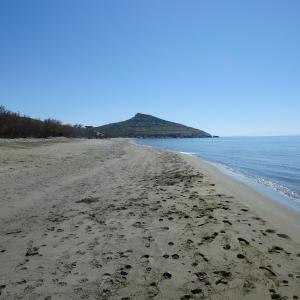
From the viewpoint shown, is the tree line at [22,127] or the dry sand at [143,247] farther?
the tree line at [22,127]

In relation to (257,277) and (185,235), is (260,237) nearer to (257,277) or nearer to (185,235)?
(185,235)

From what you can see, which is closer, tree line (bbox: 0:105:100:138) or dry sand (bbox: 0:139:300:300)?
dry sand (bbox: 0:139:300:300)

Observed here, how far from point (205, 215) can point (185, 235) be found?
2030 mm

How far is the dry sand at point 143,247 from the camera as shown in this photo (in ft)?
16.8

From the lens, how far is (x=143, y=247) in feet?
22.5

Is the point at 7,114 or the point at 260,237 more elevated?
the point at 7,114

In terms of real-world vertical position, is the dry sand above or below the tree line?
below

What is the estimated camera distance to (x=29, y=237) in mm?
7469

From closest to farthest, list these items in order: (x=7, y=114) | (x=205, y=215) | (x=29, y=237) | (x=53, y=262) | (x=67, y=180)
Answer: (x=53, y=262) < (x=29, y=237) < (x=205, y=215) < (x=67, y=180) < (x=7, y=114)

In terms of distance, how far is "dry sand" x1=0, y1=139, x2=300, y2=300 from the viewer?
16.8 feet

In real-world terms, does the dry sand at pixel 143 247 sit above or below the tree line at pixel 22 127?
below

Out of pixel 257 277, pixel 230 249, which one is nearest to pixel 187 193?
pixel 230 249

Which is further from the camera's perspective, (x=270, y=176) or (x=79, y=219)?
(x=270, y=176)

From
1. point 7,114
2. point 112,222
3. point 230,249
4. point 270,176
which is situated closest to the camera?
point 230,249
